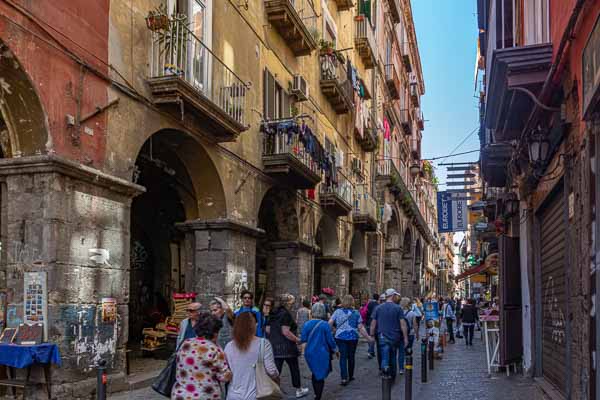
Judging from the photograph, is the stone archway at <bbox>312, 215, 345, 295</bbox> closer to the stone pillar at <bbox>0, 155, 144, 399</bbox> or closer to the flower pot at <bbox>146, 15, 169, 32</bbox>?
the flower pot at <bbox>146, 15, 169, 32</bbox>

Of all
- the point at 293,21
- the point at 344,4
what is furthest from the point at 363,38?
the point at 293,21

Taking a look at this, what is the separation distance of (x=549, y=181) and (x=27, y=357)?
7094mm

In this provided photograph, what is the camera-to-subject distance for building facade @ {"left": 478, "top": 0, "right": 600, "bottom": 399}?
6820 mm

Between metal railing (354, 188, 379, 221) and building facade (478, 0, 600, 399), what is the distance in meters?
12.0

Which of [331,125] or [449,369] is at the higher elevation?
[331,125]

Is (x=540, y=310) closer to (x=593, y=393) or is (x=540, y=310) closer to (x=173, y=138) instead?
(x=593, y=393)

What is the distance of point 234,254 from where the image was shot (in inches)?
570

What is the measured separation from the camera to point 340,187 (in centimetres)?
2375

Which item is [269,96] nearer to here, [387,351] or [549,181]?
[387,351]

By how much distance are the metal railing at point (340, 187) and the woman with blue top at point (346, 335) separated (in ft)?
30.5

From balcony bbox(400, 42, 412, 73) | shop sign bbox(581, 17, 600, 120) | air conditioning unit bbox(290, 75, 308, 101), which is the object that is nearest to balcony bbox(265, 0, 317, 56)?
air conditioning unit bbox(290, 75, 308, 101)

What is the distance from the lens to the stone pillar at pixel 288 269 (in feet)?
63.5

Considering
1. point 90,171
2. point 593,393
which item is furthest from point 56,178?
point 593,393

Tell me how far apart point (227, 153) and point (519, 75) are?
280 inches
